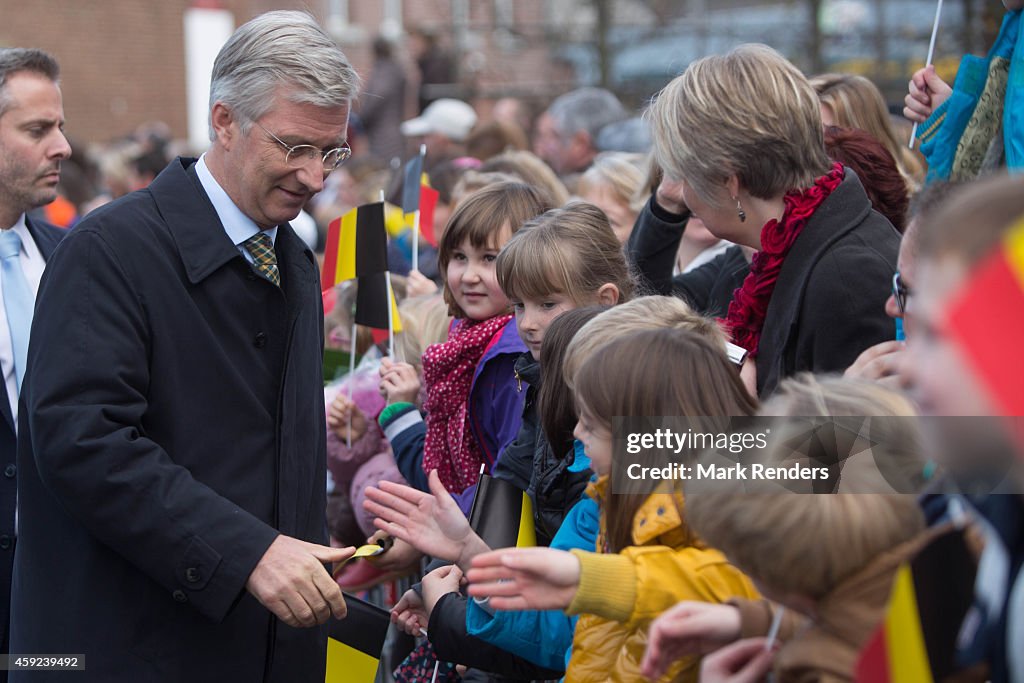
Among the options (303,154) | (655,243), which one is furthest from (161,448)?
(655,243)

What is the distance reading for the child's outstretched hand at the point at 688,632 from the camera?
6.12ft

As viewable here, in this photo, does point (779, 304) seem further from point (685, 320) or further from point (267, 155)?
point (267, 155)

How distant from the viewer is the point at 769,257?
9.43ft

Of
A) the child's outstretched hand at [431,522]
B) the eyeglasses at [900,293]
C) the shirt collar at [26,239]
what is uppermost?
the eyeglasses at [900,293]

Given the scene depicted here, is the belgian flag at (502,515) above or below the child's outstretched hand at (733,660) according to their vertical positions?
below

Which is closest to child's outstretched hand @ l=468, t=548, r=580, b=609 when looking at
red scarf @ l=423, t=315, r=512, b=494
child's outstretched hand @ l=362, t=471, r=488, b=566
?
child's outstretched hand @ l=362, t=471, r=488, b=566

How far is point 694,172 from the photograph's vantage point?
295 cm

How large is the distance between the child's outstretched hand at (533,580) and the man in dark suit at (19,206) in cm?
208

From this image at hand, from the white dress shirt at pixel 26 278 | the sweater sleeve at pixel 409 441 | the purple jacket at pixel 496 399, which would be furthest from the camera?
the sweater sleeve at pixel 409 441

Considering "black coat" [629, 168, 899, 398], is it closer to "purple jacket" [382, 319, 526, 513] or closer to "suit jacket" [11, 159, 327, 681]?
"purple jacket" [382, 319, 526, 513]

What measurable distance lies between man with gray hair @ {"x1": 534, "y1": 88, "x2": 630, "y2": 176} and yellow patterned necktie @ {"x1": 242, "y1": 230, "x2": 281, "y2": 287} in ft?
14.9

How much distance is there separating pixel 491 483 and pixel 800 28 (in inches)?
376

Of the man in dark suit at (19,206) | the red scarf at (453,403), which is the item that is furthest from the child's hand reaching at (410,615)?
the man in dark suit at (19,206)

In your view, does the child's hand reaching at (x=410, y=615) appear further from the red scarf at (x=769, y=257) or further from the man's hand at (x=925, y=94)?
the man's hand at (x=925, y=94)
